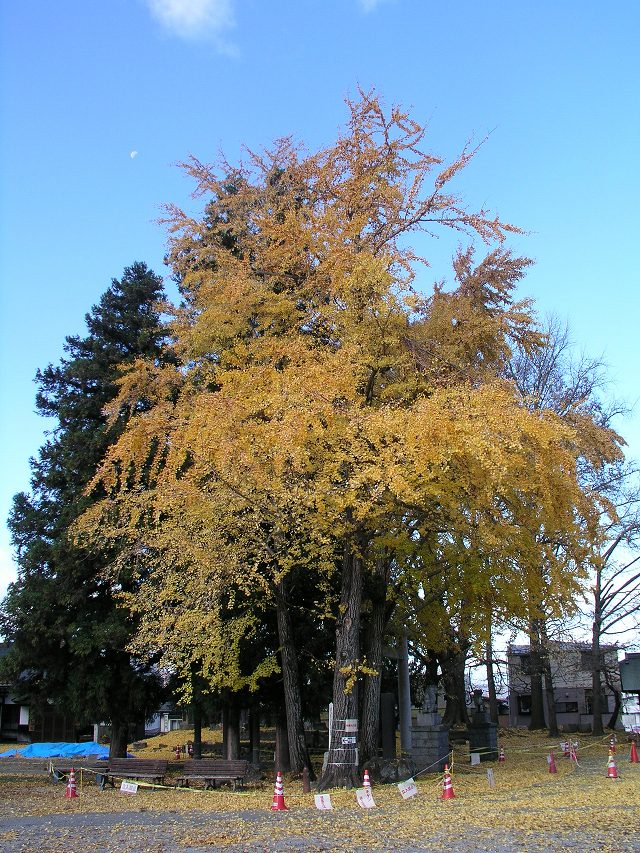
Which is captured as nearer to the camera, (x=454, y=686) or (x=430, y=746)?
(x=430, y=746)

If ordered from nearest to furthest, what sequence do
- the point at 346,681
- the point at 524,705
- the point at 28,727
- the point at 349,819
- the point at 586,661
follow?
the point at 349,819 < the point at 346,681 < the point at 586,661 < the point at 28,727 < the point at 524,705

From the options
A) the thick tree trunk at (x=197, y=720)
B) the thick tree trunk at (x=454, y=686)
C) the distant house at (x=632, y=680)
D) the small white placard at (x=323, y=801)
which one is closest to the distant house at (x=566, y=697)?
the distant house at (x=632, y=680)

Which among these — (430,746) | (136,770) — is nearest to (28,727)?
(136,770)

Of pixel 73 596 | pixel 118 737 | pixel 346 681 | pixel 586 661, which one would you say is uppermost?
pixel 73 596

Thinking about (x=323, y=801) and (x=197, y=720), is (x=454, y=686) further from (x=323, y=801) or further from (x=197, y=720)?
(x=323, y=801)

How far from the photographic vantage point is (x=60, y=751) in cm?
2881

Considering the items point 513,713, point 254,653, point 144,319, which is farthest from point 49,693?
point 513,713

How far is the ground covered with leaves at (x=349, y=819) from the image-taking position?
830 centimetres

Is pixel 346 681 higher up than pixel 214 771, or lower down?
higher up

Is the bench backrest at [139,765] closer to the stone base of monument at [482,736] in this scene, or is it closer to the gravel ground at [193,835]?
the gravel ground at [193,835]

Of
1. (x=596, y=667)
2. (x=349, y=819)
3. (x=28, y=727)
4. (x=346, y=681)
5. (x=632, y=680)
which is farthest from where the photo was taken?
(x=28, y=727)

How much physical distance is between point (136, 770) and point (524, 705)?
42.1m

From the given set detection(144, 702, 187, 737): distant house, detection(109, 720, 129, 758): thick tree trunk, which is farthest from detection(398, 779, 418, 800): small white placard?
detection(144, 702, 187, 737): distant house

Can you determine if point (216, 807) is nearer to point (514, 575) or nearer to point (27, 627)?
point (514, 575)
